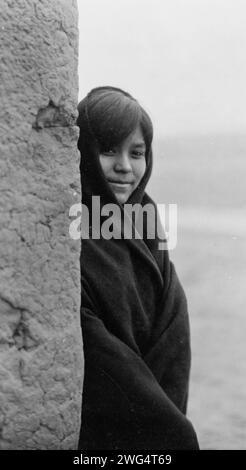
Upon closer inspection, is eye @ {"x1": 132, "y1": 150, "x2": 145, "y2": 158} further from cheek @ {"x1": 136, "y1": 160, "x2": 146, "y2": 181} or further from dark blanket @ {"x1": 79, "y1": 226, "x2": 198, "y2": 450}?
dark blanket @ {"x1": 79, "y1": 226, "x2": 198, "y2": 450}

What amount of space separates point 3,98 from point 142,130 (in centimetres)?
60

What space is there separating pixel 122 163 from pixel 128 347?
0.47m

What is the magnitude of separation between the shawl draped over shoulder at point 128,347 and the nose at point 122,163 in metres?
0.09

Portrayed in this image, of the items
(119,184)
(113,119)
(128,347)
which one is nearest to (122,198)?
(119,184)

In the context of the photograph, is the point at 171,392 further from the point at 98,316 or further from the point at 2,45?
the point at 2,45

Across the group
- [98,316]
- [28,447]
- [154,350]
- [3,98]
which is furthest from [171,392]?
[3,98]

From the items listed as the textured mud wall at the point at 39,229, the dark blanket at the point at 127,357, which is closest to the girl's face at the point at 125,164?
the dark blanket at the point at 127,357

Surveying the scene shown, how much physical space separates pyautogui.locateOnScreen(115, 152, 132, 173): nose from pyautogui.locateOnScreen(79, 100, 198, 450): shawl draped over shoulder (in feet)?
0.30

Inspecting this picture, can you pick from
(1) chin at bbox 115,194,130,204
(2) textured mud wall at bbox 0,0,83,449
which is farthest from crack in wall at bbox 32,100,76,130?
(1) chin at bbox 115,194,130,204

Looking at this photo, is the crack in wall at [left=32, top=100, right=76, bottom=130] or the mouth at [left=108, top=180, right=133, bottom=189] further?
the mouth at [left=108, top=180, right=133, bottom=189]

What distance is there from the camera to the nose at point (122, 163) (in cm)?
241

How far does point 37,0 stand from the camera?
2.00 m

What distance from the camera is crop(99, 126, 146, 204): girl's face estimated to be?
2414mm

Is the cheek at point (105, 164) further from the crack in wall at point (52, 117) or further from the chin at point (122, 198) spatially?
the crack in wall at point (52, 117)
